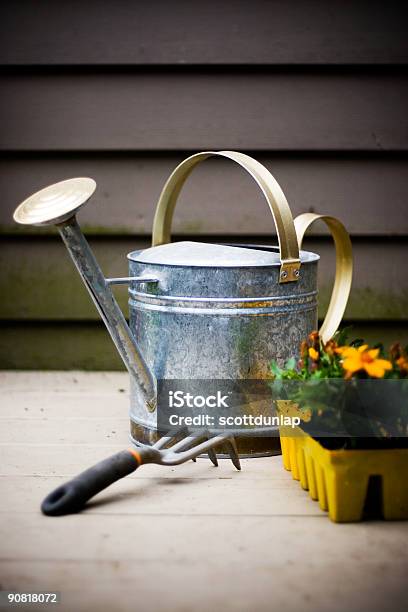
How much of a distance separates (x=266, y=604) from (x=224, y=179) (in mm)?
1678

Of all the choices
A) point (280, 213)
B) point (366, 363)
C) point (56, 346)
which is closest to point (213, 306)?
point (280, 213)

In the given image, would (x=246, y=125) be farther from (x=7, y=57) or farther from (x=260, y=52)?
(x=7, y=57)

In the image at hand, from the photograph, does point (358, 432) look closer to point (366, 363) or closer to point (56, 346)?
point (366, 363)

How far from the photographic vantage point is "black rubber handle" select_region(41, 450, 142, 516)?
5.05 feet

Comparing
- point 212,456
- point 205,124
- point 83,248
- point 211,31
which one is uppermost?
point 211,31

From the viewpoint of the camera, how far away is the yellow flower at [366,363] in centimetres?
152

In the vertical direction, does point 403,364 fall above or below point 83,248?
below

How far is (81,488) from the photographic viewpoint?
1543 mm

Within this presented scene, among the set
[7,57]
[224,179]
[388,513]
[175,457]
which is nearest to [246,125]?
[224,179]

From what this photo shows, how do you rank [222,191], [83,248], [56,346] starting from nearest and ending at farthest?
[83,248] < [222,191] < [56,346]

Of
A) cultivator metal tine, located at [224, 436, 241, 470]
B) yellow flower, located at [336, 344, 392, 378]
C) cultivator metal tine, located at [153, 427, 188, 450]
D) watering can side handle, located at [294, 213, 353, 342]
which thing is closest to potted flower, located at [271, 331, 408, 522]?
yellow flower, located at [336, 344, 392, 378]

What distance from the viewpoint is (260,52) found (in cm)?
257

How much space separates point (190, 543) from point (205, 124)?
60.8 inches

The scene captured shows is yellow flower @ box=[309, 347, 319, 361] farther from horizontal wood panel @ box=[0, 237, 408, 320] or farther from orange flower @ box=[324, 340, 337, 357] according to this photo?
horizontal wood panel @ box=[0, 237, 408, 320]
